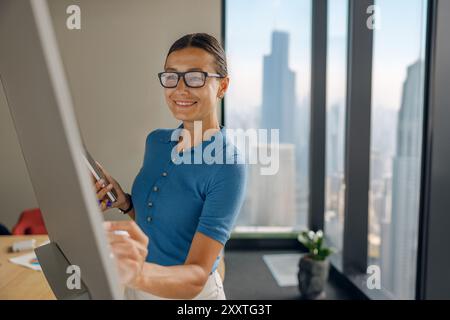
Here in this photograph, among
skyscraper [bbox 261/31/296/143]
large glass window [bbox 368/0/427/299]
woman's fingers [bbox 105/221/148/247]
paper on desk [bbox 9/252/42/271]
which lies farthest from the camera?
large glass window [bbox 368/0/427/299]

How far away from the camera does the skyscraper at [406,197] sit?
137 centimetres

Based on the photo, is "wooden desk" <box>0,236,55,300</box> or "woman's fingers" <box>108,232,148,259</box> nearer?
"woman's fingers" <box>108,232,148,259</box>

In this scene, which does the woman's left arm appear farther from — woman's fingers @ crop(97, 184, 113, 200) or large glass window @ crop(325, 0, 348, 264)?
large glass window @ crop(325, 0, 348, 264)

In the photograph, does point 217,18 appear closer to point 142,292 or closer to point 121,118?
point 121,118

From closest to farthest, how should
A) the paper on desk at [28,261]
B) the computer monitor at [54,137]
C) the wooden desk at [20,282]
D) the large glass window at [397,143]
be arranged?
1. the computer monitor at [54,137]
2. the wooden desk at [20,282]
3. the paper on desk at [28,261]
4. the large glass window at [397,143]

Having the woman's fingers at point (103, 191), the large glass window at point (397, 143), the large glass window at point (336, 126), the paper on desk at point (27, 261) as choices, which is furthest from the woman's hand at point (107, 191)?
the large glass window at point (336, 126)

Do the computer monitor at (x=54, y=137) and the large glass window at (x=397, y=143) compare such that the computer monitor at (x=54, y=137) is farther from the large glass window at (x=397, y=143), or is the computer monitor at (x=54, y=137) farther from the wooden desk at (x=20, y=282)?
the large glass window at (x=397, y=143)

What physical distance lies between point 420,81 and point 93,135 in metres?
1.27

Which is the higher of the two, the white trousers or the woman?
the woman

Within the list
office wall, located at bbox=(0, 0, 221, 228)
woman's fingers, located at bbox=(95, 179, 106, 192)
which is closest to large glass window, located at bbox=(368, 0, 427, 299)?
office wall, located at bbox=(0, 0, 221, 228)

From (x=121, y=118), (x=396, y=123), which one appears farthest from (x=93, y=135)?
(x=396, y=123)

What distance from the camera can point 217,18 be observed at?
0.42 metres

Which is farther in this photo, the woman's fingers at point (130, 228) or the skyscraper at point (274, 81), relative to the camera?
the skyscraper at point (274, 81)

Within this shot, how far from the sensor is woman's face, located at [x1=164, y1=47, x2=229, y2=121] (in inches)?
15.0
